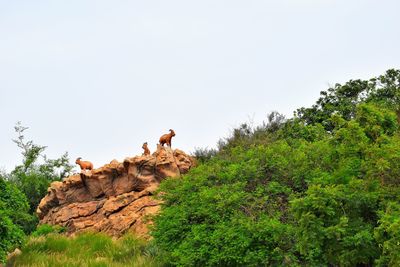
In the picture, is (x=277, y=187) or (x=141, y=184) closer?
(x=277, y=187)

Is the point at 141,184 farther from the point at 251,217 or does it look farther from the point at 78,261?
the point at 251,217

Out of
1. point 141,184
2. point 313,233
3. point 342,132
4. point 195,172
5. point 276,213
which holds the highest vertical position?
point 141,184

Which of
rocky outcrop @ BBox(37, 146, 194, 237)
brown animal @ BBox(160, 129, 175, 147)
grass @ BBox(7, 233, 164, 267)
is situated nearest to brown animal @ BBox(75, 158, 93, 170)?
rocky outcrop @ BBox(37, 146, 194, 237)

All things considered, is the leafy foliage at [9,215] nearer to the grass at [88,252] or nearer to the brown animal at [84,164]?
the grass at [88,252]

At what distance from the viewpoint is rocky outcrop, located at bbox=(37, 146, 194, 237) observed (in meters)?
21.6

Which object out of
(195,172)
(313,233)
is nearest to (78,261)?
(195,172)

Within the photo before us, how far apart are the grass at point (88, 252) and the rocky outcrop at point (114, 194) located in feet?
6.15

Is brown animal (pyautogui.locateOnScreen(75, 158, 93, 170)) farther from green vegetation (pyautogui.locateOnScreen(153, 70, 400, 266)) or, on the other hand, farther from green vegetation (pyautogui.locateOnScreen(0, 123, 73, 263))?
green vegetation (pyautogui.locateOnScreen(153, 70, 400, 266))

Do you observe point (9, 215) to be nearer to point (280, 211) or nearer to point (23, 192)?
point (280, 211)

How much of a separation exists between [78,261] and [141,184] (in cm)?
826

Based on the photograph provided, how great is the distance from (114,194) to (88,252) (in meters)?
6.88

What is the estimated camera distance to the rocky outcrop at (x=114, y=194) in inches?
850

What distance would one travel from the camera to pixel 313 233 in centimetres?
805

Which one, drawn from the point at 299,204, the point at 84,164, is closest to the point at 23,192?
the point at 84,164
